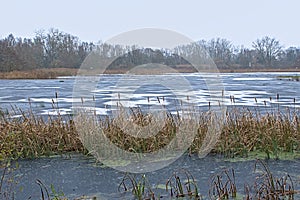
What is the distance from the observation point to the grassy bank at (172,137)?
18.4 feet

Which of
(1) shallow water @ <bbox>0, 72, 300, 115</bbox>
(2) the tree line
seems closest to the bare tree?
(2) the tree line

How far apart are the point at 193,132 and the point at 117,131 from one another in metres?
1.18

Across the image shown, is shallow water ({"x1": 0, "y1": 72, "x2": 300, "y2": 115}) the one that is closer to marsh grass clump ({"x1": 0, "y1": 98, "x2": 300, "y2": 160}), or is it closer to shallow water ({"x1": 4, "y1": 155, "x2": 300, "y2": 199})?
marsh grass clump ({"x1": 0, "y1": 98, "x2": 300, "y2": 160})

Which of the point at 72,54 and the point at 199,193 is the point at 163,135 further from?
the point at 72,54

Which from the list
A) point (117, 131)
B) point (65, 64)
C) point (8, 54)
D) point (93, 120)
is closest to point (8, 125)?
point (93, 120)

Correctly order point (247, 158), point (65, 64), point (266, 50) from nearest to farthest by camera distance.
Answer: point (247, 158)
point (65, 64)
point (266, 50)

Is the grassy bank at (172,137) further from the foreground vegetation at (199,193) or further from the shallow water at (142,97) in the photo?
the foreground vegetation at (199,193)

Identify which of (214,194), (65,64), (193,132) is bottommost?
(214,194)

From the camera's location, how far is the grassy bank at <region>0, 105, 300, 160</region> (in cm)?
560

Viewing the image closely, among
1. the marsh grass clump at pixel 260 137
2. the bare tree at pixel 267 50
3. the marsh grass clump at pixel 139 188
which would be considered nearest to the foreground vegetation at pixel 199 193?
the marsh grass clump at pixel 139 188

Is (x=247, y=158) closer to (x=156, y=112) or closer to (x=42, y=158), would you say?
(x=156, y=112)

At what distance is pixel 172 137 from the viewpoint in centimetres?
588

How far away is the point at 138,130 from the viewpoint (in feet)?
19.4

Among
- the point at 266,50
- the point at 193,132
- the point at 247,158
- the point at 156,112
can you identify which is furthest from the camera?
the point at 266,50
